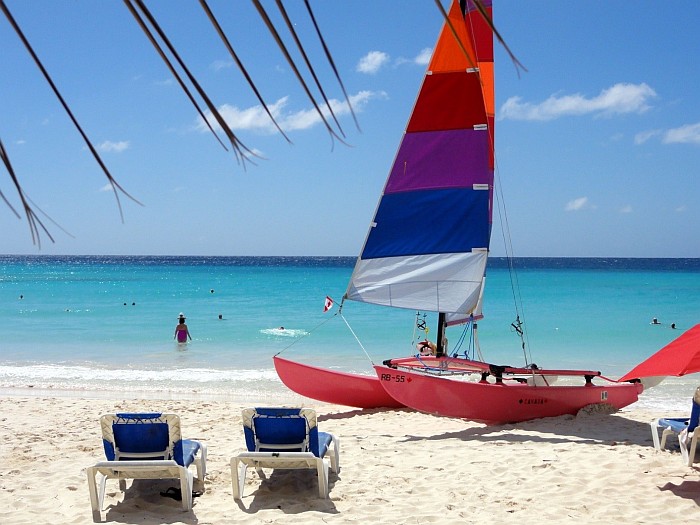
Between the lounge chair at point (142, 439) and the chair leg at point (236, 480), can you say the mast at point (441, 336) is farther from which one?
the lounge chair at point (142, 439)

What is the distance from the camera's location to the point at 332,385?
36.9 feet

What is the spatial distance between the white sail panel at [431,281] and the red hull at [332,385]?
1494mm

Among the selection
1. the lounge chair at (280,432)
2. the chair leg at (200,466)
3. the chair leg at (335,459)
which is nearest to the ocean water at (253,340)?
the chair leg at (335,459)

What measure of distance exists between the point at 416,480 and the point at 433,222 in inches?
170

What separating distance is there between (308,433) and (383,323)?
21.9 meters

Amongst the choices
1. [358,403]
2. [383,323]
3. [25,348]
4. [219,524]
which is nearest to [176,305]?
[383,323]

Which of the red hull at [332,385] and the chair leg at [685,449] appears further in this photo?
the red hull at [332,385]

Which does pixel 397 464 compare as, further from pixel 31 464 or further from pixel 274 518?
pixel 31 464

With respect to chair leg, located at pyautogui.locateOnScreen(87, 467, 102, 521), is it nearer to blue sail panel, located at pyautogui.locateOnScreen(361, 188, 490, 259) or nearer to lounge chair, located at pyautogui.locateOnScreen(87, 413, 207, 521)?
lounge chair, located at pyautogui.locateOnScreen(87, 413, 207, 521)

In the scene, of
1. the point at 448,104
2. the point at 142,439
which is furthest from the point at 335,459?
the point at 448,104

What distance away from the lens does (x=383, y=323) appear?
28.4 metres

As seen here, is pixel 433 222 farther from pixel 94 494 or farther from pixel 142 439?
pixel 94 494

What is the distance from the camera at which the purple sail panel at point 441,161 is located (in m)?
10.3

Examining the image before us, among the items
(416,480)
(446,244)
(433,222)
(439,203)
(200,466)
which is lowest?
(416,480)
